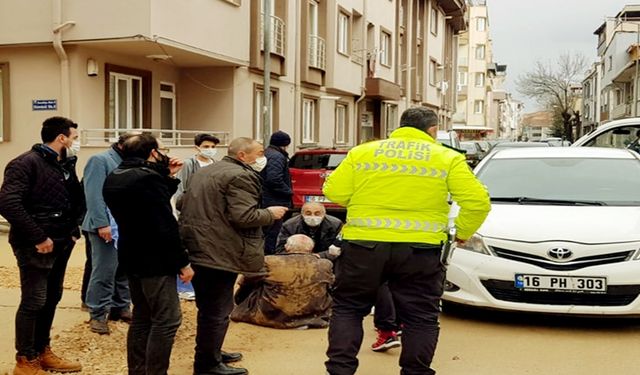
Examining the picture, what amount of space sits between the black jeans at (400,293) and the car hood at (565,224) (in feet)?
6.55

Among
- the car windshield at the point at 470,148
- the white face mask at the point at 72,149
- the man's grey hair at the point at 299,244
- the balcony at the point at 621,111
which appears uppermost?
the balcony at the point at 621,111

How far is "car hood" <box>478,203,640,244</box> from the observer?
20.0 feet

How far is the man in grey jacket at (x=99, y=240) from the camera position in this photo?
597cm

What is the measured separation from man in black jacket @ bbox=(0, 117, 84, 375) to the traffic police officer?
6.41ft

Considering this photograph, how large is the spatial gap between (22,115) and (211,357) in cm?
→ 1017

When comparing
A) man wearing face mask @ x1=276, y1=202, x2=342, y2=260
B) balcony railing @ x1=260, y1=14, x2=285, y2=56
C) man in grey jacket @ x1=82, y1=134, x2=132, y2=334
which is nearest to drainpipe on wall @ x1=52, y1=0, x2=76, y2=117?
balcony railing @ x1=260, y1=14, x2=285, y2=56

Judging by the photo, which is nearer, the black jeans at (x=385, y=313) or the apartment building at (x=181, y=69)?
the black jeans at (x=385, y=313)

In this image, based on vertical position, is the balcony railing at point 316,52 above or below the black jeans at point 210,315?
above

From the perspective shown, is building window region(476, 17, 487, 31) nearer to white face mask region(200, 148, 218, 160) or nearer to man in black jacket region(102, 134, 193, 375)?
white face mask region(200, 148, 218, 160)

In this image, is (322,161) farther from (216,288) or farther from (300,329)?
(216,288)

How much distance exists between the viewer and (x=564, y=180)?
7.42 metres

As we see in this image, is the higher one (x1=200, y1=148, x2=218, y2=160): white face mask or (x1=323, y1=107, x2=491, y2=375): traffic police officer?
(x1=200, y1=148, x2=218, y2=160): white face mask

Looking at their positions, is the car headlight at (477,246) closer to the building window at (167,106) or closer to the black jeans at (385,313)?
the black jeans at (385,313)

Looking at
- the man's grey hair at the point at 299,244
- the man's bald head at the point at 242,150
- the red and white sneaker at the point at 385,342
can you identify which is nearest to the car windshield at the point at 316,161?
the man's grey hair at the point at 299,244
